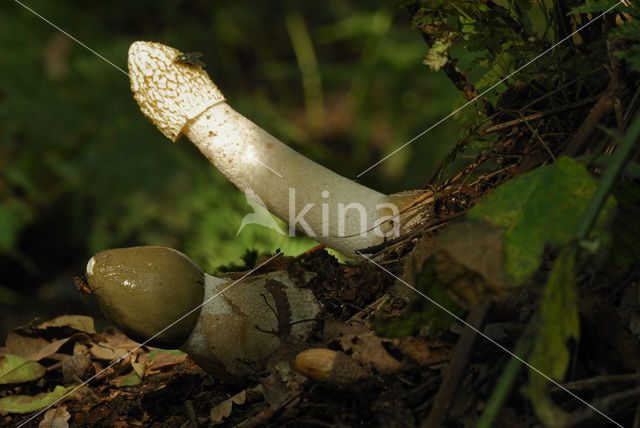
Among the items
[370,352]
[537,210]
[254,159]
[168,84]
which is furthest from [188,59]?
[537,210]

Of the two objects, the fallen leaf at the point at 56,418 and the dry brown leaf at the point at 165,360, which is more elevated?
the fallen leaf at the point at 56,418

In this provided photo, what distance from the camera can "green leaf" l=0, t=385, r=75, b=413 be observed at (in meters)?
2.16

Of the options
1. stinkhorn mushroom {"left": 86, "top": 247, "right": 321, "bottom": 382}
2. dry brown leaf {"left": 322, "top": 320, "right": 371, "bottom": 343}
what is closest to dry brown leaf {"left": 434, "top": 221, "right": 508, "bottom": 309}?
dry brown leaf {"left": 322, "top": 320, "right": 371, "bottom": 343}

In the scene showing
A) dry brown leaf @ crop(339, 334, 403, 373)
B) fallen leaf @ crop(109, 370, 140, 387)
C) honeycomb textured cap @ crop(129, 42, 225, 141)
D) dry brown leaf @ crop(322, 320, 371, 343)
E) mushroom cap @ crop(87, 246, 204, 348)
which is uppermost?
honeycomb textured cap @ crop(129, 42, 225, 141)

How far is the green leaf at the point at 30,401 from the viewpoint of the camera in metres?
2.16

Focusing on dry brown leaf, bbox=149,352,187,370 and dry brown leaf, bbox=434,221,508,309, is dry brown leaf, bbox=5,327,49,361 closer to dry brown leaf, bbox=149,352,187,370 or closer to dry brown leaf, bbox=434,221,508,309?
dry brown leaf, bbox=149,352,187,370

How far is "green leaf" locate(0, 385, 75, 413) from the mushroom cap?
2.00ft

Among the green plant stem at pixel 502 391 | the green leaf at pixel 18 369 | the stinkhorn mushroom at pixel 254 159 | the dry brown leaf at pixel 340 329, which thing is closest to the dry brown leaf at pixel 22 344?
the green leaf at pixel 18 369

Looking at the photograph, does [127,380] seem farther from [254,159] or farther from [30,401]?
[254,159]

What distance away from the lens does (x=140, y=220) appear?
15.1ft

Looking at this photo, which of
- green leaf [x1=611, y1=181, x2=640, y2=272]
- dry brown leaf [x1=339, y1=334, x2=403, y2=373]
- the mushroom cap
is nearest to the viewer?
green leaf [x1=611, y1=181, x2=640, y2=272]

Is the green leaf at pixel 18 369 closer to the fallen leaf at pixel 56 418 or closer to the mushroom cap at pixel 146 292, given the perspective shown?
the fallen leaf at pixel 56 418

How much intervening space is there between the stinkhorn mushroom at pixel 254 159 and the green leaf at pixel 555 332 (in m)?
1.27

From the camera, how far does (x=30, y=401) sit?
2213mm
